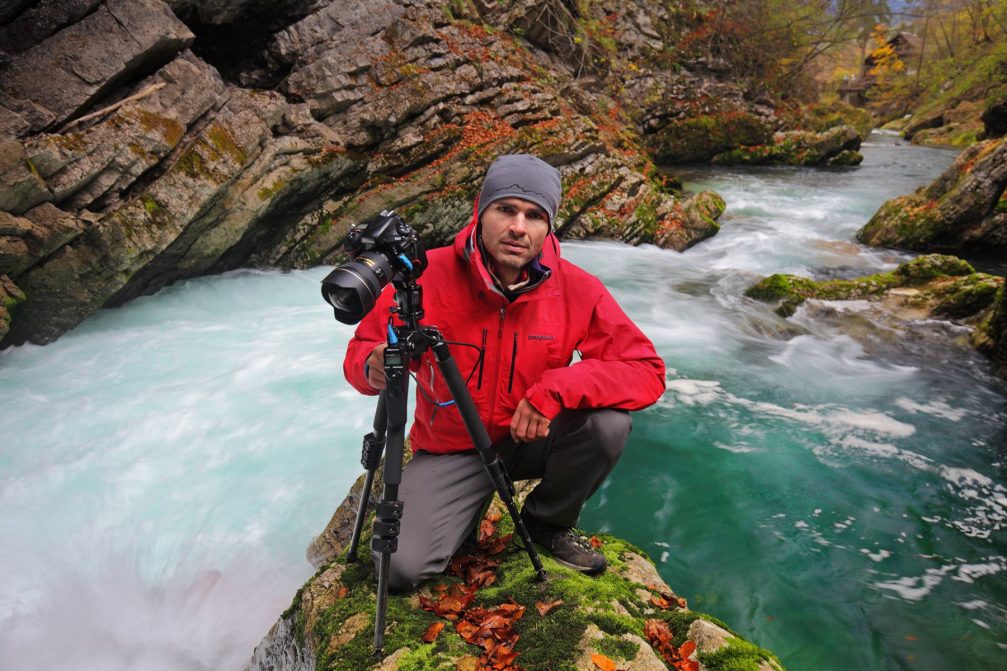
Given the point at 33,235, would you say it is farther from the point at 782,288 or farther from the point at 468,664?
the point at 782,288

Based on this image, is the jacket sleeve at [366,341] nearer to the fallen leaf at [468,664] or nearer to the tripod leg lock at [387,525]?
the tripod leg lock at [387,525]

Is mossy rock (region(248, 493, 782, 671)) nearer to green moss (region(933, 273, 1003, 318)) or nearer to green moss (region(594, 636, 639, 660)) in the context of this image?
green moss (region(594, 636, 639, 660))

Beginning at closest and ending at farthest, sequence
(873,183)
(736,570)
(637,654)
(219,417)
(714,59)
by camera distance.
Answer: (637,654) → (736,570) → (219,417) → (873,183) → (714,59)

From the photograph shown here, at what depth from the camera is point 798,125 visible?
81.5 feet

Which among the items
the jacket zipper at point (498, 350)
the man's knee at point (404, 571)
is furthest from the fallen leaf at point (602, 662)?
the jacket zipper at point (498, 350)

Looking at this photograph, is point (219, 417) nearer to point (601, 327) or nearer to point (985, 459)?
point (601, 327)

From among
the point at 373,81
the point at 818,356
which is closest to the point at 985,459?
the point at 818,356

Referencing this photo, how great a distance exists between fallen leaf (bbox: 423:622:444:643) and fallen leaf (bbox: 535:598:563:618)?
44 centimetres

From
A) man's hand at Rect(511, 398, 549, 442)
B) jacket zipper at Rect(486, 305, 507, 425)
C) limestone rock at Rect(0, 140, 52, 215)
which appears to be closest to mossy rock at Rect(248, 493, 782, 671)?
man's hand at Rect(511, 398, 549, 442)

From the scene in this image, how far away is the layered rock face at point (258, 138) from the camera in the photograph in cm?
685

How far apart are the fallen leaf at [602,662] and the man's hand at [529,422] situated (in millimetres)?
905

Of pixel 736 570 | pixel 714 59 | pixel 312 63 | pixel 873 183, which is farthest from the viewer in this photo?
pixel 714 59

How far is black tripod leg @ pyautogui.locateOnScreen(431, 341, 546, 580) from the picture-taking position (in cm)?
229

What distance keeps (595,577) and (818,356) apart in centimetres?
627
